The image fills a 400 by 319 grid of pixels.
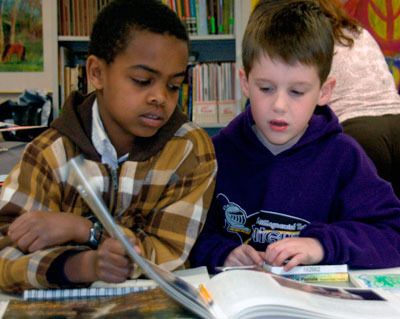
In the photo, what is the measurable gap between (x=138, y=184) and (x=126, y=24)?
31 centimetres

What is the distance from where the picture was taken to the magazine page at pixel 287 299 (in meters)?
0.73

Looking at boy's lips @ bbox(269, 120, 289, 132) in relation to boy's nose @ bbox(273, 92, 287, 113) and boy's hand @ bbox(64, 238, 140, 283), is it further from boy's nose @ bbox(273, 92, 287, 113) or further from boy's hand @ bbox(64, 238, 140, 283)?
boy's hand @ bbox(64, 238, 140, 283)

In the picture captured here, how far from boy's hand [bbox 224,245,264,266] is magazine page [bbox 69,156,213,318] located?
320 millimetres

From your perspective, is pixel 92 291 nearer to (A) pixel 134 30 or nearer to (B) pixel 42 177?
(B) pixel 42 177

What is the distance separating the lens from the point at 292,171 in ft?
4.15

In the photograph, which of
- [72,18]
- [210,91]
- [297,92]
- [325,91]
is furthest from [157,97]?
[72,18]

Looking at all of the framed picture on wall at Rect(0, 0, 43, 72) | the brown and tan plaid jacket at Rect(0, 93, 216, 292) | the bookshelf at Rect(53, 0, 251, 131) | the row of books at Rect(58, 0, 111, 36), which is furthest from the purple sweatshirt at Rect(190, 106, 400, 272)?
the framed picture on wall at Rect(0, 0, 43, 72)

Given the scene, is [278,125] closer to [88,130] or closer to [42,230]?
[88,130]

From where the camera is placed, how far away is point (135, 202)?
116 cm

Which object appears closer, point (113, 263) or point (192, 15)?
point (113, 263)

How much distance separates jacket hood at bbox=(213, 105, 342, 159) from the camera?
1.28 m

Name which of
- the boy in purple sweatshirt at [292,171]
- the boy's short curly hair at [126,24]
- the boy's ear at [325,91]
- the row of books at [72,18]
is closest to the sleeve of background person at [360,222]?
the boy in purple sweatshirt at [292,171]

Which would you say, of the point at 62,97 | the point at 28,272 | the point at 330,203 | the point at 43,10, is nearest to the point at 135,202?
the point at 28,272

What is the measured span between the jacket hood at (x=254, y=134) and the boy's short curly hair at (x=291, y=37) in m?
0.10
